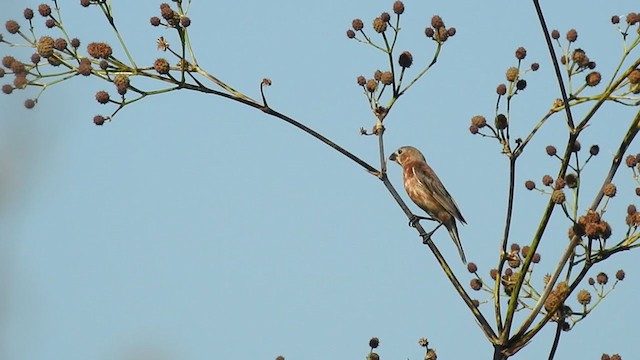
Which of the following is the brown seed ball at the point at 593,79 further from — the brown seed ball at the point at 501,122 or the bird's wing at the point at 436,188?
the bird's wing at the point at 436,188

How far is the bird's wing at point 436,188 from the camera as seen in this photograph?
32.6ft

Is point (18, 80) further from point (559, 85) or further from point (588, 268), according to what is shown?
point (588, 268)

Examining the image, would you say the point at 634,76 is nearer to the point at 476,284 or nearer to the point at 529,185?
the point at 529,185

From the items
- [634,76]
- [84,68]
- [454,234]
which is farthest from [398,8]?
[454,234]

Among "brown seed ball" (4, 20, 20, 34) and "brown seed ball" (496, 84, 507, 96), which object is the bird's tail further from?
"brown seed ball" (4, 20, 20, 34)

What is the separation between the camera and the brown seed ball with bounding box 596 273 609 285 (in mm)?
5430

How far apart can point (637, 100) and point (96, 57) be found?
3.09m

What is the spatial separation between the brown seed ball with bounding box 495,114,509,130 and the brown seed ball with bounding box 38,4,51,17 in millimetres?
2886

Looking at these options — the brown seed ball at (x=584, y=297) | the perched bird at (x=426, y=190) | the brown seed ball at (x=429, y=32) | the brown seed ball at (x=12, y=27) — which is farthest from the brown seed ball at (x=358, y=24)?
the perched bird at (x=426, y=190)

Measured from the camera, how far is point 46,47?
542 centimetres

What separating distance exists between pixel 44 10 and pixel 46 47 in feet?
1.71

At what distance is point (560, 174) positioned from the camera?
504 cm

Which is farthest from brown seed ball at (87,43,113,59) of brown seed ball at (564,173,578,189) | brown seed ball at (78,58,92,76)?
brown seed ball at (564,173,578,189)

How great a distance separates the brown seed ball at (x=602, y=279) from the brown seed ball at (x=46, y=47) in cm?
349
